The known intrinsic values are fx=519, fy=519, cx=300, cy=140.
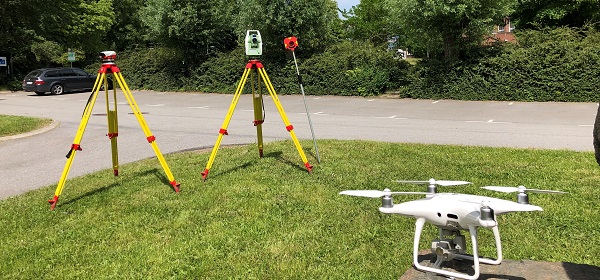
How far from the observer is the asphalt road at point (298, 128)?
9.21 metres

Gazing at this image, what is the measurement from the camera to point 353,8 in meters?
40.7

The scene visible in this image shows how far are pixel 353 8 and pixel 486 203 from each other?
40.0m

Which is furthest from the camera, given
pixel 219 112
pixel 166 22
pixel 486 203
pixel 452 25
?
pixel 166 22

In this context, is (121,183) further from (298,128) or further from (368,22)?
(368,22)

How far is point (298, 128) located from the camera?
12664mm

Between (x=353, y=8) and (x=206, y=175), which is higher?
(x=353, y=8)

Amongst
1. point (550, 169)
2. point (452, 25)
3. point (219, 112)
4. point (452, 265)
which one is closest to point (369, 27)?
point (452, 25)

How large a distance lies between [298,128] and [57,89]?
62.1 ft

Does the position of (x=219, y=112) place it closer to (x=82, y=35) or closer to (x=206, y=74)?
(x=206, y=74)

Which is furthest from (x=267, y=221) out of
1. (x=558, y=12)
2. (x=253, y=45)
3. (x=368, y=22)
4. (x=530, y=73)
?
(x=368, y=22)

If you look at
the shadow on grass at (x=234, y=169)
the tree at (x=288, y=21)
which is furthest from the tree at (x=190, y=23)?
the shadow on grass at (x=234, y=169)

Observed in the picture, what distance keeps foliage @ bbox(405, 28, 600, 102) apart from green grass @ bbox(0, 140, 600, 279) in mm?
11641

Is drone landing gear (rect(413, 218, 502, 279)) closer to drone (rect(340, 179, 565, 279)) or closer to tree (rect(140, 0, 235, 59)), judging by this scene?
drone (rect(340, 179, 565, 279))

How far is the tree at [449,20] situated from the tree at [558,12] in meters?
8.44
